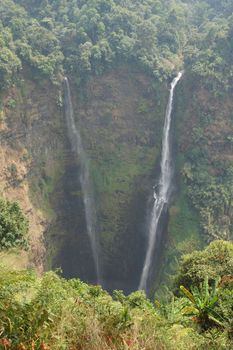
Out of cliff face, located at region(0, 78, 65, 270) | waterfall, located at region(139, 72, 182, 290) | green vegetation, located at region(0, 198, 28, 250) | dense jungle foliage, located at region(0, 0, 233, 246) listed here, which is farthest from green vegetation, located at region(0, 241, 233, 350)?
waterfall, located at region(139, 72, 182, 290)

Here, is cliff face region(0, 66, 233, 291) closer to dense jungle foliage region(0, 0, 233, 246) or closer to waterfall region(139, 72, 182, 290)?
dense jungle foliage region(0, 0, 233, 246)

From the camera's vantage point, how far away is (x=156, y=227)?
30.7 metres

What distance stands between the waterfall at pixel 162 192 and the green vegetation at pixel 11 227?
1366 centimetres

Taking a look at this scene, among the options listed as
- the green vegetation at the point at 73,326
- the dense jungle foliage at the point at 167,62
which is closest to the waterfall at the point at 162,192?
the dense jungle foliage at the point at 167,62

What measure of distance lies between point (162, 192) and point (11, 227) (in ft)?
51.0

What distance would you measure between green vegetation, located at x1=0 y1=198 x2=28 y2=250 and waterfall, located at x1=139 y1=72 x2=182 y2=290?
13657mm

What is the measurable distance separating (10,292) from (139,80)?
89.7 ft

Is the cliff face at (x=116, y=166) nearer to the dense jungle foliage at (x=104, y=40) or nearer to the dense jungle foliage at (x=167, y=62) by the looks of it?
the dense jungle foliage at (x=167, y=62)

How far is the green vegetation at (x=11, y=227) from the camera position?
18.2m

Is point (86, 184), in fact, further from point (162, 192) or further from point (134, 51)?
point (134, 51)

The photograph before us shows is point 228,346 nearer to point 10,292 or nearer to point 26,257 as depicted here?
point 10,292

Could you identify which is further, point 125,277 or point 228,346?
point 125,277

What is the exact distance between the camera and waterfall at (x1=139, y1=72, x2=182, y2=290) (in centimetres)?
3052

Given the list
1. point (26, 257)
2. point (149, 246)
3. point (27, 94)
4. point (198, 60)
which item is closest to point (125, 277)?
point (149, 246)
